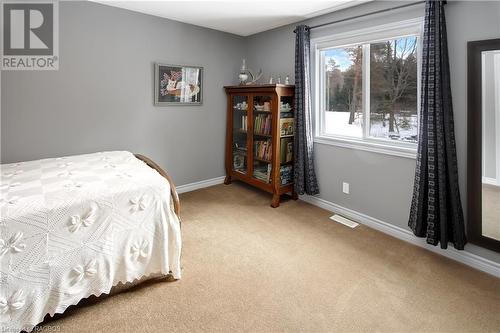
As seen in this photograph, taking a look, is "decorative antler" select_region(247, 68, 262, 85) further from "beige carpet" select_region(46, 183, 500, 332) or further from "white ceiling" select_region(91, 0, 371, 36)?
"beige carpet" select_region(46, 183, 500, 332)

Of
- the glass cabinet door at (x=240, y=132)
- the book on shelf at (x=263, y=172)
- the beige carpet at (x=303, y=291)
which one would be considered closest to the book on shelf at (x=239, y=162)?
the glass cabinet door at (x=240, y=132)

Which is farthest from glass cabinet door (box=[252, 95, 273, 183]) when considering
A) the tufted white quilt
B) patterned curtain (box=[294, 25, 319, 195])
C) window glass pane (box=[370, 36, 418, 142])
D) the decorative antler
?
the tufted white quilt

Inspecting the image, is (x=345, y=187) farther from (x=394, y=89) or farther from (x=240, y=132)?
(x=240, y=132)

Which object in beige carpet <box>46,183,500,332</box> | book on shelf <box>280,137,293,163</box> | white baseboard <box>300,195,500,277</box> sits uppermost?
book on shelf <box>280,137,293,163</box>

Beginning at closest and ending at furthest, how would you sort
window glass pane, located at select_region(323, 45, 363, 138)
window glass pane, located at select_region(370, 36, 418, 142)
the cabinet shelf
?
window glass pane, located at select_region(370, 36, 418, 142) < window glass pane, located at select_region(323, 45, 363, 138) < the cabinet shelf

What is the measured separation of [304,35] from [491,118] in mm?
2052

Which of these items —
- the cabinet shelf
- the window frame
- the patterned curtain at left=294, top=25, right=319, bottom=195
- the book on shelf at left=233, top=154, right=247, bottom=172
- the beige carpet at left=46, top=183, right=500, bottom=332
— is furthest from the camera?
the book on shelf at left=233, top=154, right=247, bottom=172

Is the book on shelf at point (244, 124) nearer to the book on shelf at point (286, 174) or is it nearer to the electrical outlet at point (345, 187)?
the book on shelf at point (286, 174)

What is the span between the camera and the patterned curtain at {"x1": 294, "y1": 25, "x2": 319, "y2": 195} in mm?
3408

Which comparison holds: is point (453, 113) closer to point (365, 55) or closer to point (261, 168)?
point (365, 55)

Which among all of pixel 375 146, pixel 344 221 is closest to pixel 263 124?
pixel 375 146

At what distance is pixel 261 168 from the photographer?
397 centimetres

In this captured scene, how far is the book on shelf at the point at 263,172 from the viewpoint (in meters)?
3.78

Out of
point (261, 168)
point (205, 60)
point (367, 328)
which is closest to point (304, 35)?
point (205, 60)
